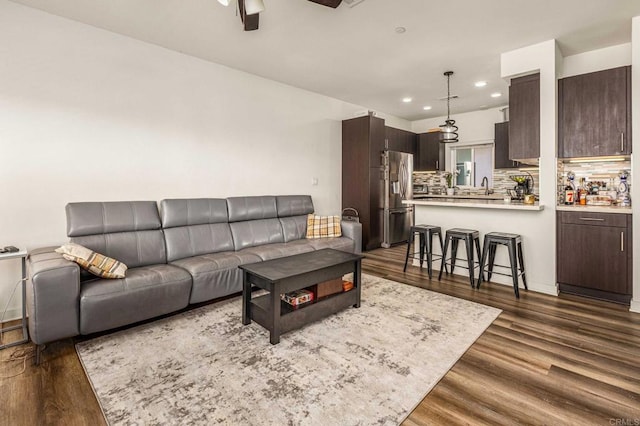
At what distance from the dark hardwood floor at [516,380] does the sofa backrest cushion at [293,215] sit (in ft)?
8.56

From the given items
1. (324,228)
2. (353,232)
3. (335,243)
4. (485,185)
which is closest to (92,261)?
(335,243)

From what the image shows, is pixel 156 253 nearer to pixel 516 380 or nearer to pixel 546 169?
pixel 516 380

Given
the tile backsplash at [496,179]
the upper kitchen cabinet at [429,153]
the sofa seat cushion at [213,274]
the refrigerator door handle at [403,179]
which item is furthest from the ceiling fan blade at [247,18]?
the tile backsplash at [496,179]

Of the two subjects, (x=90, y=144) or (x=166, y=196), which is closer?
(x=90, y=144)

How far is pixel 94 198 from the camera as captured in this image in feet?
10.5

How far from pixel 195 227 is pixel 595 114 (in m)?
4.59

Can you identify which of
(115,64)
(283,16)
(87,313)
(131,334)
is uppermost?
(283,16)

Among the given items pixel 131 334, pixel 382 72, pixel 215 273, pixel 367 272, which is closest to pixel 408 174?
pixel 382 72

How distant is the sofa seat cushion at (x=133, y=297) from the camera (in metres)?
2.32

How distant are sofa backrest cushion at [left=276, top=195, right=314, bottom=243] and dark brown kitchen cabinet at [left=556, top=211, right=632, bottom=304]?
3.14 metres

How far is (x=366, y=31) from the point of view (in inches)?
129

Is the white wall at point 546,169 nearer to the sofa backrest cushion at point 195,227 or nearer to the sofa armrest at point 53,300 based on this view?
the sofa backrest cushion at point 195,227

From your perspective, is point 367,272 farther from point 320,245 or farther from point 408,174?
point 408,174

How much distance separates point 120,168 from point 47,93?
0.88m
